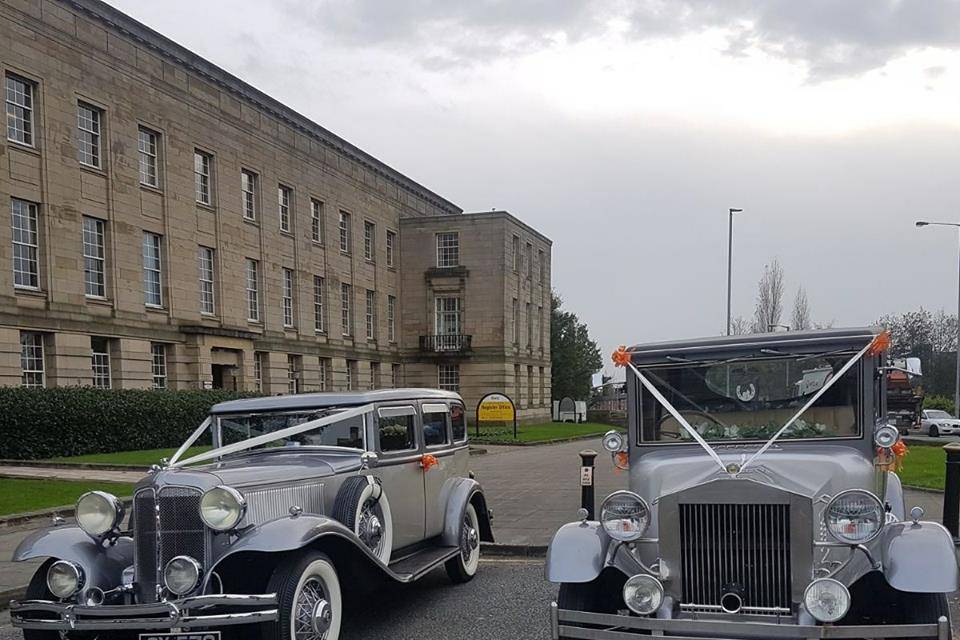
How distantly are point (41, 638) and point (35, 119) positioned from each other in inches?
894

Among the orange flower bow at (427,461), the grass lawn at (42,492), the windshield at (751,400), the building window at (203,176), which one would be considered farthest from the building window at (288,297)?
the windshield at (751,400)

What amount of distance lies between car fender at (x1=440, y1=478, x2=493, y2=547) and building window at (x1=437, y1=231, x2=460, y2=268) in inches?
1630

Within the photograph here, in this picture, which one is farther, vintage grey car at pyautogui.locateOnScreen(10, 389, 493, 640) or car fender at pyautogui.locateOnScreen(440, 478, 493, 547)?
car fender at pyautogui.locateOnScreen(440, 478, 493, 547)

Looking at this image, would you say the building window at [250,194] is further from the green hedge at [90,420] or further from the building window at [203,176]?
the green hedge at [90,420]

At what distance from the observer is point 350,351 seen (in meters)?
43.5

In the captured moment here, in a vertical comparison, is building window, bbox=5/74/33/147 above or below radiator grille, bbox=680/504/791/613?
above

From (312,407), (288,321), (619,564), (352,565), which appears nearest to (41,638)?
(352,565)

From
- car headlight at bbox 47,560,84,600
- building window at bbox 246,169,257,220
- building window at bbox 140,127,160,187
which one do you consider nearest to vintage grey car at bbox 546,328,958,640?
car headlight at bbox 47,560,84,600

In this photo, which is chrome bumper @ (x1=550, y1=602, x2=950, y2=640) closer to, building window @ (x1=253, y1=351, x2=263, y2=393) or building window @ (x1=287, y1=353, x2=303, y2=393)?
building window @ (x1=253, y1=351, x2=263, y2=393)

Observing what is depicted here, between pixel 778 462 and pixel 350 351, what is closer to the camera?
pixel 778 462

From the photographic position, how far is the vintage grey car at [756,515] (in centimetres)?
440

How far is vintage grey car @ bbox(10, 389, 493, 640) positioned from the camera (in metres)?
4.89

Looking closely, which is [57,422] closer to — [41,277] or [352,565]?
[41,277]

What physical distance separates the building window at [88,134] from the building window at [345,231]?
59.8 ft
